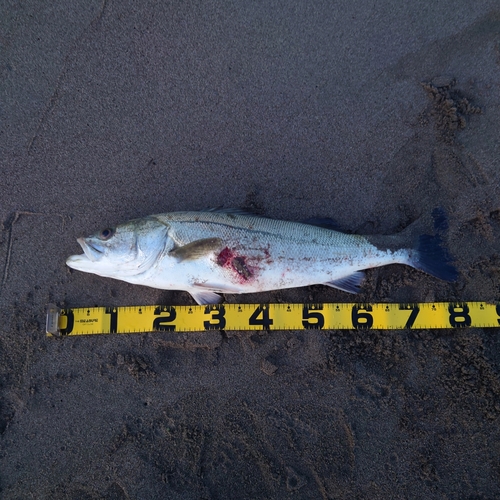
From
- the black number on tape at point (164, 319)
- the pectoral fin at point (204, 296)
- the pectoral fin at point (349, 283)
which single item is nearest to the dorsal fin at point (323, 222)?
the pectoral fin at point (349, 283)

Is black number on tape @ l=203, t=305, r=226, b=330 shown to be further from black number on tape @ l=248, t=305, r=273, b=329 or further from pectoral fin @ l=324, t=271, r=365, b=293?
pectoral fin @ l=324, t=271, r=365, b=293

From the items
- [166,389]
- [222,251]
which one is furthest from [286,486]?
[222,251]

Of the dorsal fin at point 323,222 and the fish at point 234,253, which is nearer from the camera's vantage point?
the fish at point 234,253

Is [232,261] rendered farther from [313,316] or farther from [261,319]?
[313,316]

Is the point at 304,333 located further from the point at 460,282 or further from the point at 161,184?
the point at 161,184

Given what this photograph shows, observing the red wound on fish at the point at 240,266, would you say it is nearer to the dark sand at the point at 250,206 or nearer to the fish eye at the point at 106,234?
the dark sand at the point at 250,206
